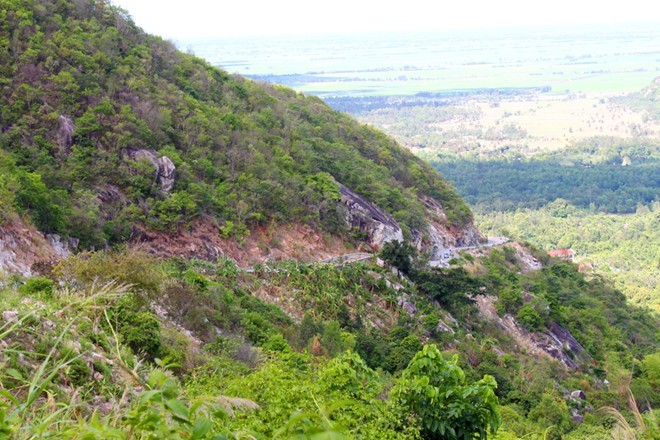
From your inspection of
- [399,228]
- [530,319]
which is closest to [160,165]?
[399,228]

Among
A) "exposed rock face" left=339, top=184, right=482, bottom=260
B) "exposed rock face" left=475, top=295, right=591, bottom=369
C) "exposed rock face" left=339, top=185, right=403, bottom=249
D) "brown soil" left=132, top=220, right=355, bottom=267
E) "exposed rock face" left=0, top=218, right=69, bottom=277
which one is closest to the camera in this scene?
"exposed rock face" left=0, top=218, right=69, bottom=277

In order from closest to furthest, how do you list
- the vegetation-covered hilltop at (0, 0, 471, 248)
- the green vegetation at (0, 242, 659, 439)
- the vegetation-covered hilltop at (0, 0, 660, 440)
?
1. the green vegetation at (0, 242, 659, 439)
2. the vegetation-covered hilltop at (0, 0, 660, 440)
3. the vegetation-covered hilltop at (0, 0, 471, 248)

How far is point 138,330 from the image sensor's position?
302 inches

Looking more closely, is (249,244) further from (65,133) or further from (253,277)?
(65,133)

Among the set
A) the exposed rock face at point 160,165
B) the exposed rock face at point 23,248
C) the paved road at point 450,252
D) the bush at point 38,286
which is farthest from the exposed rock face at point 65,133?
the paved road at point 450,252

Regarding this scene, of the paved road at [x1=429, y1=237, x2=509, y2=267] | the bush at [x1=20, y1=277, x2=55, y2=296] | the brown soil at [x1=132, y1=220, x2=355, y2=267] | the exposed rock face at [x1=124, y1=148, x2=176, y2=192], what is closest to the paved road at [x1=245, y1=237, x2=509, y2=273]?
the paved road at [x1=429, y1=237, x2=509, y2=267]

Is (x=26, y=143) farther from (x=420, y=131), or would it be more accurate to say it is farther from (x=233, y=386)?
(x=420, y=131)

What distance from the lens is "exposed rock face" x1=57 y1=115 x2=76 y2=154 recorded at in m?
19.0

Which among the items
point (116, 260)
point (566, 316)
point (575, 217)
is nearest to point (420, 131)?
point (575, 217)

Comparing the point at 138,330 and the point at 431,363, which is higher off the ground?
the point at 431,363

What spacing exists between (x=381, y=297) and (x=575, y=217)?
59054 mm

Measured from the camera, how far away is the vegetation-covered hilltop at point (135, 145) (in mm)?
17531

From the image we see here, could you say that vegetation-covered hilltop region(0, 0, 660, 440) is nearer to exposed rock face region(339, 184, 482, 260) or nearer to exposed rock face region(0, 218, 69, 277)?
exposed rock face region(0, 218, 69, 277)

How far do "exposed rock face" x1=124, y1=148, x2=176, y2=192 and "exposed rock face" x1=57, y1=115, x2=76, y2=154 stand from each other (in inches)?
68.5
